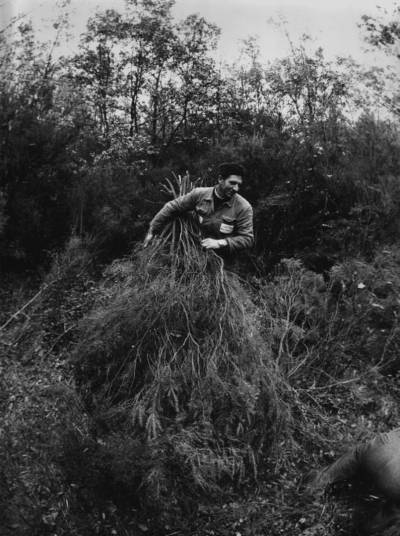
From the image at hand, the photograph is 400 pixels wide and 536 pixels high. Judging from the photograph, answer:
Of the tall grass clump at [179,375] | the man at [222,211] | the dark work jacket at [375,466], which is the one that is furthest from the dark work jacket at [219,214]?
the dark work jacket at [375,466]

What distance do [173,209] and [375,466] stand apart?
2.68m

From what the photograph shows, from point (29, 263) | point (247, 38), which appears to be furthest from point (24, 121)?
point (247, 38)

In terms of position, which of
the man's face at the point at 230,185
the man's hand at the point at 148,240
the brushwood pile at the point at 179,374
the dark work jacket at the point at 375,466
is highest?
the man's face at the point at 230,185

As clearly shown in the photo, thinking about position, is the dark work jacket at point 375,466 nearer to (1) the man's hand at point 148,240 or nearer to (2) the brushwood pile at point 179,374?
(2) the brushwood pile at point 179,374

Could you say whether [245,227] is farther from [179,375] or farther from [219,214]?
[179,375]

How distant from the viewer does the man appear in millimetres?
6016

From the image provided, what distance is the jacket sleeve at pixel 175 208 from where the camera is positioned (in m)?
6.17

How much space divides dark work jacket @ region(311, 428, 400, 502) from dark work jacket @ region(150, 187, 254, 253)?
191 cm

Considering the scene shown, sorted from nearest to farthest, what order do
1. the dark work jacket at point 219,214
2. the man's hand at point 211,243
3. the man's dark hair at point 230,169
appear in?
the man's hand at point 211,243 → the man's dark hair at point 230,169 → the dark work jacket at point 219,214

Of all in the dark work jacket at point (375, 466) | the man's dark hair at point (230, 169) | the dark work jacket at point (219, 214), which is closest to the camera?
the dark work jacket at point (375, 466)

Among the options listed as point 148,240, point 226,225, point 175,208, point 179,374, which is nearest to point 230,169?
point 226,225

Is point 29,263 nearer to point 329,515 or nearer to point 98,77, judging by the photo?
point 329,515

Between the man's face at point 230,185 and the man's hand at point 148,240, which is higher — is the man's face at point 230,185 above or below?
above

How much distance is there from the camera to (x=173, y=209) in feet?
20.4
